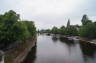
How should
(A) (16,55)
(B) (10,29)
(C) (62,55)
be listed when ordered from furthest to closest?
1. (C) (62,55)
2. (B) (10,29)
3. (A) (16,55)

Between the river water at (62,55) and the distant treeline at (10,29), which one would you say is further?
the river water at (62,55)

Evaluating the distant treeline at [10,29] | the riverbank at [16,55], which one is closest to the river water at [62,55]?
the riverbank at [16,55]

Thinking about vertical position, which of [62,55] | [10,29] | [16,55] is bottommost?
[62,55]

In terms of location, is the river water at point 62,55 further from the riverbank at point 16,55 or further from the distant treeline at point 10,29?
the distant treeline at point 10,29

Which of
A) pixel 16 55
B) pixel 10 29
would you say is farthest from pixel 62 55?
pixel 10 29

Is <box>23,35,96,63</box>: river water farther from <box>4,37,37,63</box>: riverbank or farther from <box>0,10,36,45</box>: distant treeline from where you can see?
<box>0,10,36,45</box>: distant treeline

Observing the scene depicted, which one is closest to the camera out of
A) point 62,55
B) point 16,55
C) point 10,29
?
point 16,55

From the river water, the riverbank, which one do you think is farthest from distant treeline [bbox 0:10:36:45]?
the river water

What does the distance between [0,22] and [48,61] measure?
1382 centimetres

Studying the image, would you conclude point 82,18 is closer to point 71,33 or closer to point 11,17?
point 71,33

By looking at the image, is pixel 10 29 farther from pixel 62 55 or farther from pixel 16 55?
pixel 62 55

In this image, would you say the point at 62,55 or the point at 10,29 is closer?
the point at 10,29

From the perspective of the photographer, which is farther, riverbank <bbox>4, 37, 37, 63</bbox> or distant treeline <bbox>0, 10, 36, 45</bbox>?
distant treeline <bbox>0, 10, 36, 45</bbox>

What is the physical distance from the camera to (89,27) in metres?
78.4
